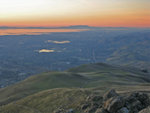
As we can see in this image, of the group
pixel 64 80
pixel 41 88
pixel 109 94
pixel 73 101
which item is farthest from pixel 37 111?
pixel 64 80

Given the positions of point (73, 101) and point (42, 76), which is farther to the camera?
point (42, 76)

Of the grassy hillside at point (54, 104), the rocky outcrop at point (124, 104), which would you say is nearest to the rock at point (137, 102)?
the rocky outcrop at point (124, 104)

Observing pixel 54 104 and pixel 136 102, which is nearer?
pixel 136 102

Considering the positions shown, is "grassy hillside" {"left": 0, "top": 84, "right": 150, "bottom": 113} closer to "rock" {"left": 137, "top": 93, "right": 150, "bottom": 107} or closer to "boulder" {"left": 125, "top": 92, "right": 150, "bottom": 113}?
"boulder" {"left": 125, "top": 92, "right": 150, "bottom": 113}

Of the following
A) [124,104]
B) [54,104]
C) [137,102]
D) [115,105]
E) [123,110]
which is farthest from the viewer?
[54,104]

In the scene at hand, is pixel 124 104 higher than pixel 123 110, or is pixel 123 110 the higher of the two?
pixel 124 104

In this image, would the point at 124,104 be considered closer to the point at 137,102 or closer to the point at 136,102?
the point at 136,102

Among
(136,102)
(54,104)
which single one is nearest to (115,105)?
(136,102)

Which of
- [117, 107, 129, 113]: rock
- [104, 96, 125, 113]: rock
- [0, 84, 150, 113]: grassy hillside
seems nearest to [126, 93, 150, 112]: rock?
[117, 107, 129, 113]: rock

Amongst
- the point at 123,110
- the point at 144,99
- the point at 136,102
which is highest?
the point at 144,99

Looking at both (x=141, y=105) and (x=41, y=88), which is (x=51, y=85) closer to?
(x=41, y=88)

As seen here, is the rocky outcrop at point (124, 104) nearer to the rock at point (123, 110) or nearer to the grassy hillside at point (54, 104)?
the rock at point (123, 110)
